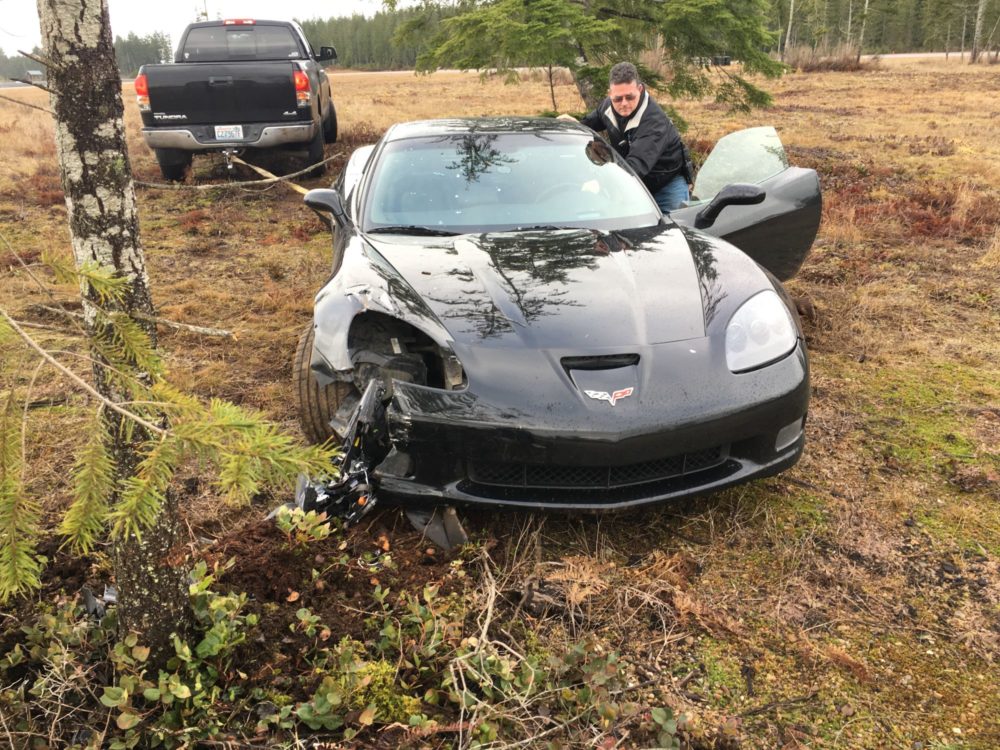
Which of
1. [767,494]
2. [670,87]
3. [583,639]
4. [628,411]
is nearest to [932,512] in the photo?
[767,494]

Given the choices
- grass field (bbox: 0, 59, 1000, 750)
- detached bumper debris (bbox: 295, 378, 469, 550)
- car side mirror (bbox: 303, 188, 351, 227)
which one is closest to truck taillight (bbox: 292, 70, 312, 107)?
grass field (bbox: 0, 59, 1000, 750)

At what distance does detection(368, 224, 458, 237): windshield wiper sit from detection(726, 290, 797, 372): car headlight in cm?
143

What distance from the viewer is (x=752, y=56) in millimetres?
8016

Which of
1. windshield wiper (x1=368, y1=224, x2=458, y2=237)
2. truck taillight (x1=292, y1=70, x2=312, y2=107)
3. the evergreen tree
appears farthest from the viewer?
truck taillight (x1=292, y1=70, x2=312, y2=107)

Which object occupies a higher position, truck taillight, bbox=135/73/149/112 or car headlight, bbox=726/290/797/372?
truck taillight, bbox=135/73/149/112

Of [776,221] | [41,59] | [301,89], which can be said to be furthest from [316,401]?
[301,89]

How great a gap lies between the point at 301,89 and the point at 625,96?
4726 mm

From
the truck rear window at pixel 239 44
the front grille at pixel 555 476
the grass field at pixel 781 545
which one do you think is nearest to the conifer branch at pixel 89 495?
the grass field at pixel 781 545

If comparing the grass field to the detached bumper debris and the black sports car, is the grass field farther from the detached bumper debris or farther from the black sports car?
the black sports car

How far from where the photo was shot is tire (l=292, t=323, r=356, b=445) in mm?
3004

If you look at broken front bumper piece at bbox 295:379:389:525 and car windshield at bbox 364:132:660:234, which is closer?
broken front bumper piece at bbox 295:379:389:525

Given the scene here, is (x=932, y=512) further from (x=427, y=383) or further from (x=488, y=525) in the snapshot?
(x=427, y=383)

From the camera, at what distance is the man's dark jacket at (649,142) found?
5.31 metres

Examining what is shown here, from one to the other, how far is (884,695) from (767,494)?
105cm
